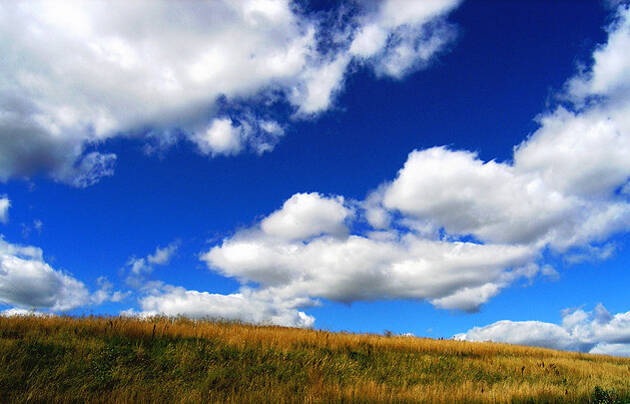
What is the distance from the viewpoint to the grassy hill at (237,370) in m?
14.2

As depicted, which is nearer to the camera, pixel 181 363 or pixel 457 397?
pixel 457 397

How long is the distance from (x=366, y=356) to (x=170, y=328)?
37.2 ft

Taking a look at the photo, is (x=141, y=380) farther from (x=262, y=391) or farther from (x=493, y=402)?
(x=493, y=402)

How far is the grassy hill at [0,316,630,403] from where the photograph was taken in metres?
14.2

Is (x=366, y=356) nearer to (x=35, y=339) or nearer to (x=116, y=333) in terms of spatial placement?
(x=116, y=333)

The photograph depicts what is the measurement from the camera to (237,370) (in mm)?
17609

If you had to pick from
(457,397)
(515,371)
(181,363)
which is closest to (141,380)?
(181,363)

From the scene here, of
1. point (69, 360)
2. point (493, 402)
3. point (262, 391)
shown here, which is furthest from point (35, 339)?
point (493, 402)

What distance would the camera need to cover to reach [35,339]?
1645 cm

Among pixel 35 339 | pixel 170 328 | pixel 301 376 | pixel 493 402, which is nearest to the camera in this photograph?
pixel 493 402

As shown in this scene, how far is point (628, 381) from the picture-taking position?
2336 centimetres

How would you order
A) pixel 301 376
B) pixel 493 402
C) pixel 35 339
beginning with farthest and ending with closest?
pixel 301 376 < pixel 35 339 < pixel 493 402

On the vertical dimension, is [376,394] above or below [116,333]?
below

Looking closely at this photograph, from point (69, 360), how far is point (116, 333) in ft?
12.7
